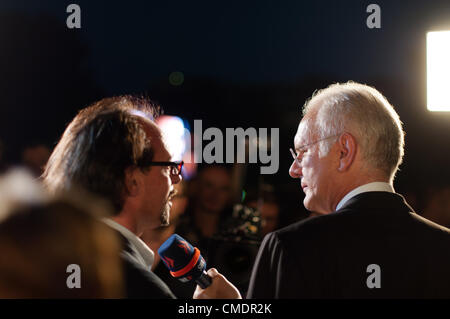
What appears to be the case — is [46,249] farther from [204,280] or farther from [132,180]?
[204,280]

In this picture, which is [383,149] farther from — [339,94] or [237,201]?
[237,201]

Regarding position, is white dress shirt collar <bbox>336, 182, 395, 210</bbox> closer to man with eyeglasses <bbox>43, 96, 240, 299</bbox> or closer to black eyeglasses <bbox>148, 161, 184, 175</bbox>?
man with eyeglasses <bbox>43, 96, 240, 299</bbox>

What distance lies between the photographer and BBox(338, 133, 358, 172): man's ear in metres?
1.94

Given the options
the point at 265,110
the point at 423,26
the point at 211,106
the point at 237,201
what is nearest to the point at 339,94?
the point at 423,26

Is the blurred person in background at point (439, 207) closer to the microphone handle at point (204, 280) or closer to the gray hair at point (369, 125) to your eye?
the gray hair at point (369, 125)

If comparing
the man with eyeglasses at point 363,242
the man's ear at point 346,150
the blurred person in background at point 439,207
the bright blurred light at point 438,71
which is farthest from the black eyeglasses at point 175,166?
the blurred person in background at point 439,207

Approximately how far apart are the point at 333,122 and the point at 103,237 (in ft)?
3.34

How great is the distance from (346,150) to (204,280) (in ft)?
2.56

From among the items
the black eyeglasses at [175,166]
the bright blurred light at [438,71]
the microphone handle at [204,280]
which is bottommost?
the microphone handle at [204,280]

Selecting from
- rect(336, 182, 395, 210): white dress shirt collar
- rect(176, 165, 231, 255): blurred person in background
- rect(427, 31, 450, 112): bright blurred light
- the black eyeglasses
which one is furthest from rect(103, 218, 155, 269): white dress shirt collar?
rect(427, 31, 450, 112): bright blurred light

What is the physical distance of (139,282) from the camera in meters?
1.60

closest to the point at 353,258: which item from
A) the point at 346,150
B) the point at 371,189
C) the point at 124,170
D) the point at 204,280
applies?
the point at 371,189

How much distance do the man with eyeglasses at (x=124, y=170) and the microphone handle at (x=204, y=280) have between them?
0.02 m

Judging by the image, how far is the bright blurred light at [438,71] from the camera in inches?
121
